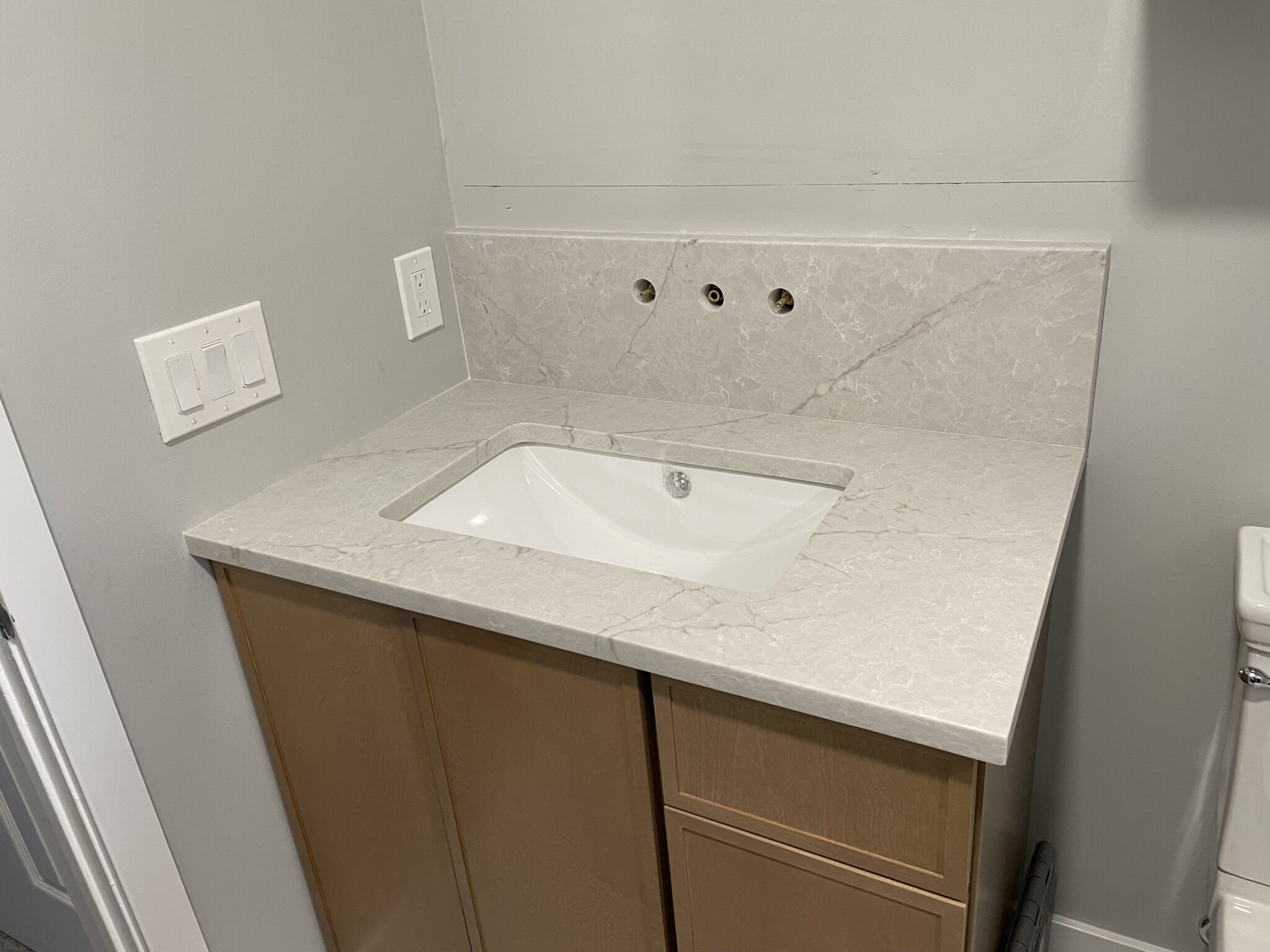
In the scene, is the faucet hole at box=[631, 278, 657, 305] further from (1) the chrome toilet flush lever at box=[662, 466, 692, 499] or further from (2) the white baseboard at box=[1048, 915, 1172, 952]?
(2) the white baseboard at box=[1048, 915, 1172, 952]

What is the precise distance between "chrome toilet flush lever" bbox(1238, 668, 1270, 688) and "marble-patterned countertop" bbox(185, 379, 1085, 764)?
0.25m

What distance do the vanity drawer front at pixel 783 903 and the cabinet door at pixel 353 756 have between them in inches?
13.3

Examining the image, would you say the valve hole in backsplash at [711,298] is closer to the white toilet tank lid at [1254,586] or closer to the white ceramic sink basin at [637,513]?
the white ceramic sink basin at [637,513]

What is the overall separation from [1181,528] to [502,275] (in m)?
0.96

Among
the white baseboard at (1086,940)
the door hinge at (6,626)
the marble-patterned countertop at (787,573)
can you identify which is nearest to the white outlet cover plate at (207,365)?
the marble-patterned countertop at (787,573)

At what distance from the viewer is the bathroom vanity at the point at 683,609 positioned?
33.2 inches

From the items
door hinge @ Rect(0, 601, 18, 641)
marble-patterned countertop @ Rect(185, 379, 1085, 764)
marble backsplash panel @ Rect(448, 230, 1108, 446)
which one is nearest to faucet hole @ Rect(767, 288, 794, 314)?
marble backsplash panel @ Rect(448, 230, 1108, 446)

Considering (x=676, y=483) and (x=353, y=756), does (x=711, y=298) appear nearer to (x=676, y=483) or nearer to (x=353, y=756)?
(x=676, y=483)

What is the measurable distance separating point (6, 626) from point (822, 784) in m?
0.83

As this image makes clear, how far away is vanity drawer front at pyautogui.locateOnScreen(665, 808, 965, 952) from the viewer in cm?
87

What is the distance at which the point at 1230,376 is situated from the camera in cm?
106

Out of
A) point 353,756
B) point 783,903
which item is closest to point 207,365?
point 353,756

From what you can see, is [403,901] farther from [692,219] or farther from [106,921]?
[692,219]

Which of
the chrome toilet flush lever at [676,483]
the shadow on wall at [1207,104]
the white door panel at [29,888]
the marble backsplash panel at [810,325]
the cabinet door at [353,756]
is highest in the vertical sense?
the shadow on wall at [1207,104]
